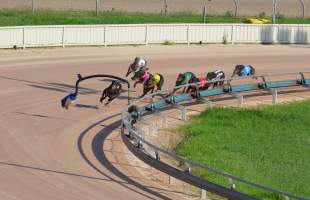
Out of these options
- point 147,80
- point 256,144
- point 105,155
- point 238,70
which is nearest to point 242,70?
point 238,70

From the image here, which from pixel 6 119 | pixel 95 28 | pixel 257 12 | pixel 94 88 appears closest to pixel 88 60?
pixel 95 28

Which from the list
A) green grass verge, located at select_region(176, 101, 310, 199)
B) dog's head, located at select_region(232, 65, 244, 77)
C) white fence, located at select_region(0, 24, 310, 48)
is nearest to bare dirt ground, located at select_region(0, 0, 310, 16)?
white fence, located at select_region(0, 24, 310, 48)

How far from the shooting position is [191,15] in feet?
131

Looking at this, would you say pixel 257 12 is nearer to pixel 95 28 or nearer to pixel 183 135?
pixel 95 28

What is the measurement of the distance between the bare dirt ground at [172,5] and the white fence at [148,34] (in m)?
9.79

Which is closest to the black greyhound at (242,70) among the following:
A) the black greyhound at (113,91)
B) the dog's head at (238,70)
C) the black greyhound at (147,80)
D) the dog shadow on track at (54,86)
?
the dog's head at (238,70)

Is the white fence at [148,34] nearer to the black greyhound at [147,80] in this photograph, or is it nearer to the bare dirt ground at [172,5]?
the black greyhound at [147,80]

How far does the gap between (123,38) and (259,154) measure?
624 inches

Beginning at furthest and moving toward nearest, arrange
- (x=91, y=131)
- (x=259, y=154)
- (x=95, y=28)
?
1. (x=95, y=28)
2. (x=91, y=131)
3. (x=259, y=154)

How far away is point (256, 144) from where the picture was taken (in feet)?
61.9

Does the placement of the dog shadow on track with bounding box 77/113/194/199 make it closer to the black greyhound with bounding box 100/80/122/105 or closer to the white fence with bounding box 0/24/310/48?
the black greyhound with bounding box 100/80/122/105

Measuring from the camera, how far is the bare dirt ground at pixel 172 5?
44.9m

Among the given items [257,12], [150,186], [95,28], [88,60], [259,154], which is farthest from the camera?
[257,12]

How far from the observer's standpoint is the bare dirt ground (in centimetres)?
4491
